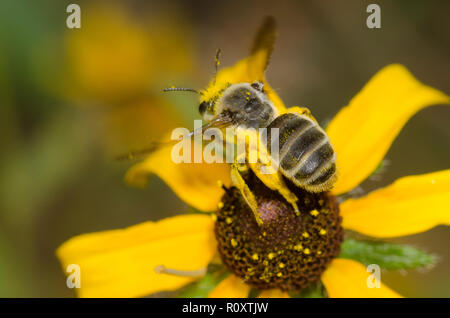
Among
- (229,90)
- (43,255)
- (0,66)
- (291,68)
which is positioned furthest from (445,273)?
(0,66)

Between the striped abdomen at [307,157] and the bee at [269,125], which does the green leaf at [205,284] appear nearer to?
the bee at [269,125]

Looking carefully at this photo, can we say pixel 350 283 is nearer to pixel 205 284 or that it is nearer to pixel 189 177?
pixel 205 284

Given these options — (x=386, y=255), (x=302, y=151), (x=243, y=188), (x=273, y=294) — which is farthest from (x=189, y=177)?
(x=386, y=255)

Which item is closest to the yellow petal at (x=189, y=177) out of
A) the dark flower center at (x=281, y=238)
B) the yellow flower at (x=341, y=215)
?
the yellow flower at (x=341, y=215)

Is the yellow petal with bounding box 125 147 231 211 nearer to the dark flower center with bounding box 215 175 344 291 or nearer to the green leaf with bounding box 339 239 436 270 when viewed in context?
the dark flower center with bounding box 215 175 344 291

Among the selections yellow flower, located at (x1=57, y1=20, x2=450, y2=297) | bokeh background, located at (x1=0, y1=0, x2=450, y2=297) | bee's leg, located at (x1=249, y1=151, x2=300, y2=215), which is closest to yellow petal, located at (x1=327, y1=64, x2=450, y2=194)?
yellow flower, located at (x1=57, y1=20, x2=450, y2=297)

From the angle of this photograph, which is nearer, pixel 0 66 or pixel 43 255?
pixel 0 66

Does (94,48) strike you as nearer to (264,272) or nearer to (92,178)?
(92,178)
